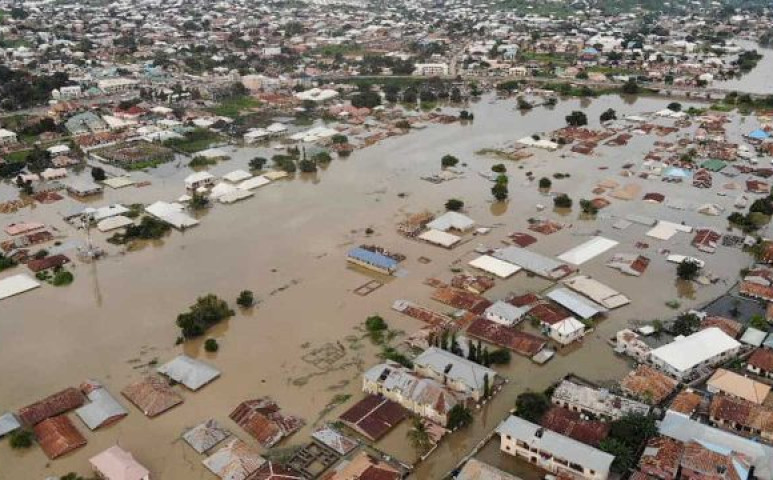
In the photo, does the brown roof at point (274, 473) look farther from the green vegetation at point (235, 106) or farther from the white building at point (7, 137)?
the green vegetation at point (235, 106)

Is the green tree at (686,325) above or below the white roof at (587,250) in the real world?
above

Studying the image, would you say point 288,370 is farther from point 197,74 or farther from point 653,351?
point 197,74

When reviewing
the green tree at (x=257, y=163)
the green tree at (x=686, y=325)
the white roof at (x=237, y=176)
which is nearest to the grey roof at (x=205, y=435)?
the green tree at (x=686, y=325)

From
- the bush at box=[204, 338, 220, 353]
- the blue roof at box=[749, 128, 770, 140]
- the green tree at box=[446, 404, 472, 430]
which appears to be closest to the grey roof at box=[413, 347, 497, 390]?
the green tree at box=[446, 404, 472, 430]

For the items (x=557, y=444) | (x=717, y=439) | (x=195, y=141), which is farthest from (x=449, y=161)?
(x=717, y=439)

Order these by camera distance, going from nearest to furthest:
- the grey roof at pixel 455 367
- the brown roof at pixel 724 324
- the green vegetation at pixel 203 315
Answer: the grey roof at pixel 455 367, the brown roof at pixel 724 324, the green vegetation at pixel 203 315

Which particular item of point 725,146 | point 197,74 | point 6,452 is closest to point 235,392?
point 6,452

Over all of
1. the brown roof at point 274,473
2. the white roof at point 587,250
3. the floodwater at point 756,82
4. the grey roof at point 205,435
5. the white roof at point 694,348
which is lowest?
the floodwater at point 756,82

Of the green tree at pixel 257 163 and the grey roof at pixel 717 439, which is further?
the green tree at pixel 257 163
